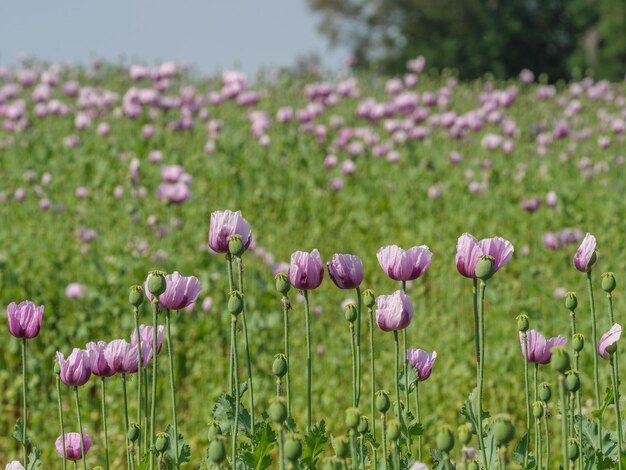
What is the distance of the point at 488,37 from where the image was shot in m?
29.5

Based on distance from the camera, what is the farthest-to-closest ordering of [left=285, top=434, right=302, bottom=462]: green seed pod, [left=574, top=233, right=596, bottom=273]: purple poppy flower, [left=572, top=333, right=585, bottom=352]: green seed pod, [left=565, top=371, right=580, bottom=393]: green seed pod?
[left=574, top=233, right=596, bottom=273]: purple poppy flower < [left=572, top=333, right=585, bottom=352]: green seed pod < [left=565, top=371, right=580, bottom=393]: green seed pod < [left=285, top=434, right=302, bottom=462]: green seed pod

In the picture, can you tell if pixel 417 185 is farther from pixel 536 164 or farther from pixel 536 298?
pixel 536 298

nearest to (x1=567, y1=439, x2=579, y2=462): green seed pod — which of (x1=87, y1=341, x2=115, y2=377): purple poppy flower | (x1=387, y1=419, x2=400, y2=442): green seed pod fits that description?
(x1=387, y1=419, x2=400, y2=442): green seed pod

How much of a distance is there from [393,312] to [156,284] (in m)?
0.51

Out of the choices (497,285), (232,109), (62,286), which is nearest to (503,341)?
(497,285)

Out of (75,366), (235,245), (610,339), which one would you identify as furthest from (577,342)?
(75,366)

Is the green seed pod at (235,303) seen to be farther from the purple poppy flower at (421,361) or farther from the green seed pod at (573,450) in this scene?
the green seed pod at (573,450)

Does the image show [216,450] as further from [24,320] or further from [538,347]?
[538,347]

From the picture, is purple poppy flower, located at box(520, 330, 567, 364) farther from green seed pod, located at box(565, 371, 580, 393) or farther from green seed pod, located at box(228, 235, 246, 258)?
green seed pod, located at box(228, 235, 246, 258)

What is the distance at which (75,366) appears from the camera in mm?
2070

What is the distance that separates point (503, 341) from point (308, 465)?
9.59 feet

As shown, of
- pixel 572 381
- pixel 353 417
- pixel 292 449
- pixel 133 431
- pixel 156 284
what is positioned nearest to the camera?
pixel 292 449

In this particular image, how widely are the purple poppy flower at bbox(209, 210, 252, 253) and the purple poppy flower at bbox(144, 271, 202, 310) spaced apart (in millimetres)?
99

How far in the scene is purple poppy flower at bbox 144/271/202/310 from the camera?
6.86 feet
